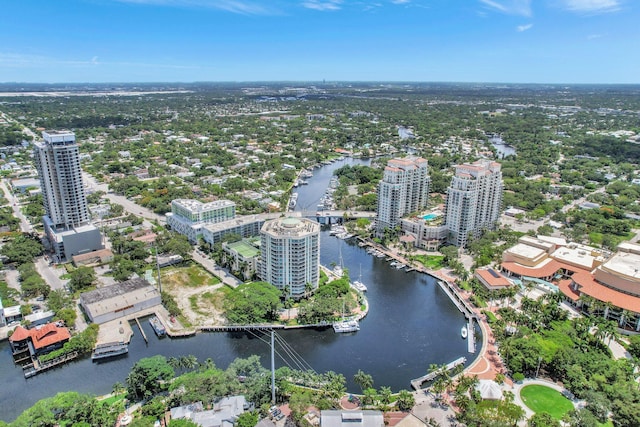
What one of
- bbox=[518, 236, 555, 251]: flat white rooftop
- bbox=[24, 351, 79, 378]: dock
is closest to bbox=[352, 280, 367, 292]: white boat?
bbox=[518, 236, 555, 251]: flat white rooftop

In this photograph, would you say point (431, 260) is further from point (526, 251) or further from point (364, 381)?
point (364, 381)

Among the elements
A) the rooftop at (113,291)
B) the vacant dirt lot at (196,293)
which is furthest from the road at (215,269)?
the rooftop at (113,291)

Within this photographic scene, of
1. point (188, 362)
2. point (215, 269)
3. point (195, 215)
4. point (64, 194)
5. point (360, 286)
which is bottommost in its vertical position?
point (360, 286)

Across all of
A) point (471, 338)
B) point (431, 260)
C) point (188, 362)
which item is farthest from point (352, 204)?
point (188, 362)

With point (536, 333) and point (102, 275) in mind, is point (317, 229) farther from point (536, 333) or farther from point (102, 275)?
point (102, 275)

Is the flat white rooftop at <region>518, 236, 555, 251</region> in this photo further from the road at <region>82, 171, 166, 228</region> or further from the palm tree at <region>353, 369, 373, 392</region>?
the road at <region>82, 171, 166, 228</region>
